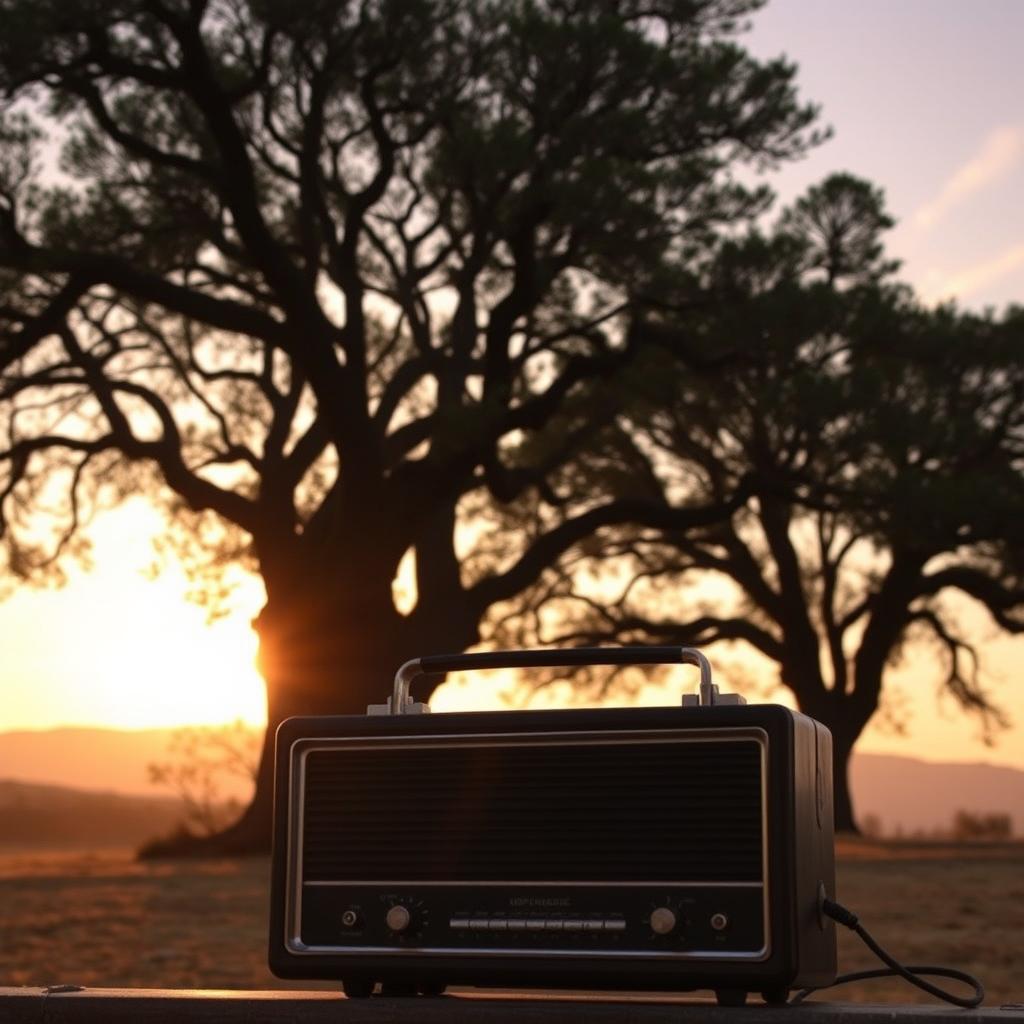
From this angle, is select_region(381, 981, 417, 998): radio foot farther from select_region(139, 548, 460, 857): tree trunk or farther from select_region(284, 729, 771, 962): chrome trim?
select_region(139, 548, 460, 857): tree trunk

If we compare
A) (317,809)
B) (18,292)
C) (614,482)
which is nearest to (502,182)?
(18,292)

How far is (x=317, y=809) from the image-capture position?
2006mm

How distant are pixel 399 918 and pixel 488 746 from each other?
21cm

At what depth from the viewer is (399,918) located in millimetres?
1896

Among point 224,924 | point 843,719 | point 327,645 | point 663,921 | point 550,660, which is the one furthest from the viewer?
point 843,719

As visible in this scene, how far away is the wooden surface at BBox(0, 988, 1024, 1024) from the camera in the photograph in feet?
5.50

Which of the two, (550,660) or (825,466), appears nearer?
(550,660)

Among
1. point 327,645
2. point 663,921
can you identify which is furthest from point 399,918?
point 327,645

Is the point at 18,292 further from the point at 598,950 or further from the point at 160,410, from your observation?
the point at 598,950

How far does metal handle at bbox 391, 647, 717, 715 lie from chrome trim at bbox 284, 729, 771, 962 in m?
0.09

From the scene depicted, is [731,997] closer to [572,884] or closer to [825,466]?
[572,884]

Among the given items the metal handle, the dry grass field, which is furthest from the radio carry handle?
the dry grass field

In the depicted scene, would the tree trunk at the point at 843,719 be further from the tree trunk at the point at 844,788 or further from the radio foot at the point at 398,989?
the radio foot at the point at 398,989

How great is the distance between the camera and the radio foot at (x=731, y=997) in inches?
70.6
